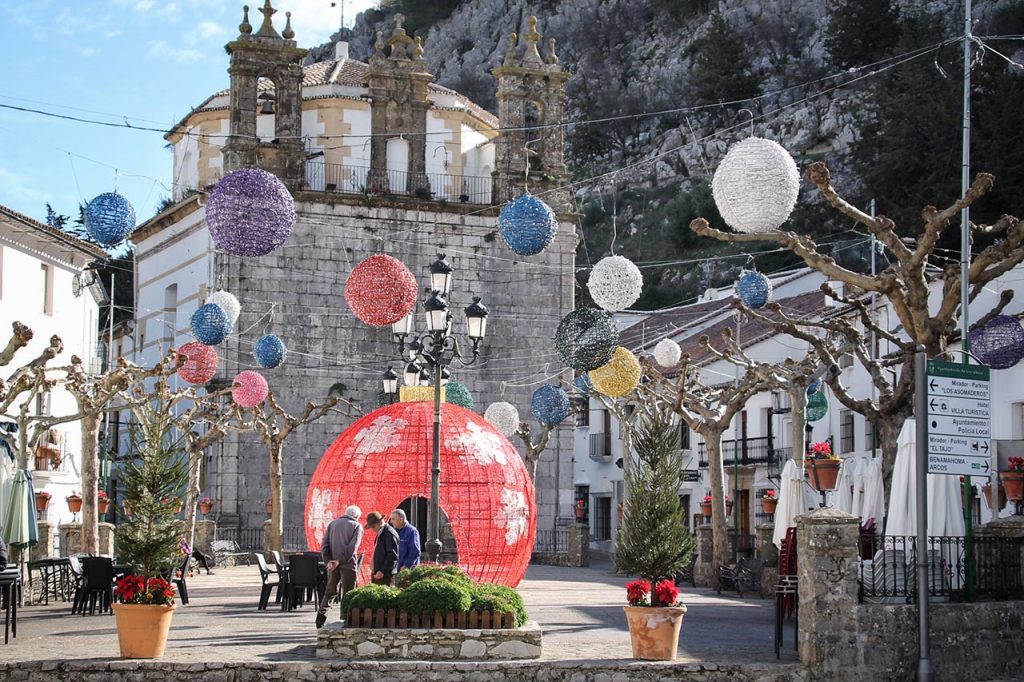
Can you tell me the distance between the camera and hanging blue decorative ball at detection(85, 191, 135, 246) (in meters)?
21.3

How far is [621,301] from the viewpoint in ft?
83.8

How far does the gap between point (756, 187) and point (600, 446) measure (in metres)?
39.7

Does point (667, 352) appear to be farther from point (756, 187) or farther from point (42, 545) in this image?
point (756, 187)

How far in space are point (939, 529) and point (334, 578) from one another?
7377 mm

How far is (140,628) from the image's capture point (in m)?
14.4

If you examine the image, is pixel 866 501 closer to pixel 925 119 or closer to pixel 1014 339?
pixel 1014 339

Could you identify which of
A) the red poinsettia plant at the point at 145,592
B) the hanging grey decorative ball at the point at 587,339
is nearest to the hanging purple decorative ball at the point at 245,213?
the hanging grey decorative ball at the point at 587,339

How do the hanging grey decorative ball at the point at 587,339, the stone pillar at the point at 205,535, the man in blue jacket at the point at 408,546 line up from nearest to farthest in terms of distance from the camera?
the man in blue jacket at the point at 408,546, the hanging grey decorative ball at the point at 587,339, the stone pillar at the point at 205,535

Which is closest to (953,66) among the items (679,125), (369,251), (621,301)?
(679,125)

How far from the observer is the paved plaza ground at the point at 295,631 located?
1514 centimetres

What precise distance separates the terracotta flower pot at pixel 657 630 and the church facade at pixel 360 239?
24.4 meters

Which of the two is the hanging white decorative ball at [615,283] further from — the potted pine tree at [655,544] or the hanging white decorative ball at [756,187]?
the hanging white decorative ball at [756,187]

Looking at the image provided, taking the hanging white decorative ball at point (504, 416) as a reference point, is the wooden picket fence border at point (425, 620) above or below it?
below

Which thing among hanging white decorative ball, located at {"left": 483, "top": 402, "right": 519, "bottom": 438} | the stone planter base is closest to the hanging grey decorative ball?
the stone planter base
